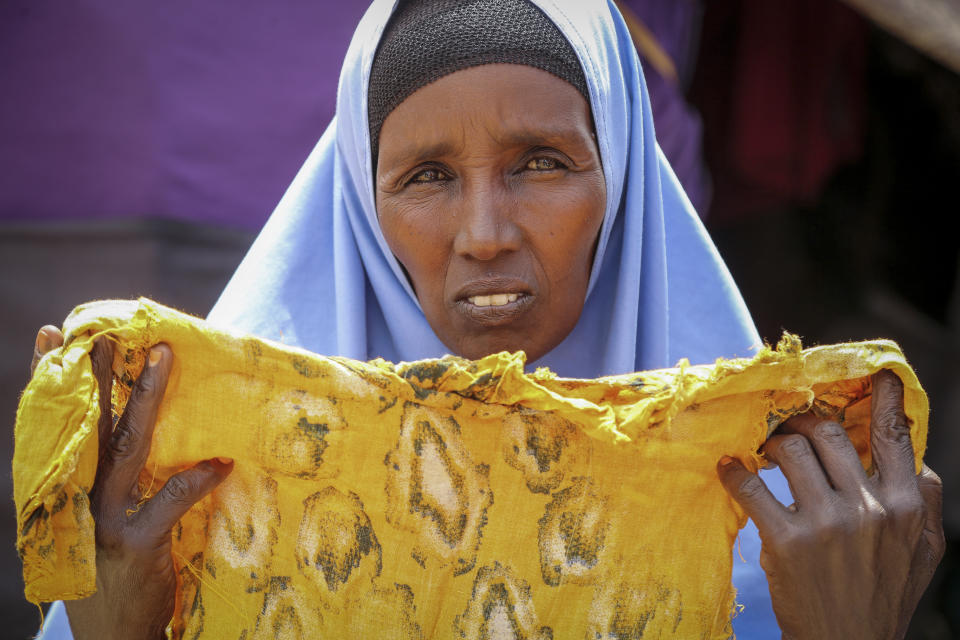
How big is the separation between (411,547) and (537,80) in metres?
0.84

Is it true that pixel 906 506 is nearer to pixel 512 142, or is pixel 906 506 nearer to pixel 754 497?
pixel 754 497

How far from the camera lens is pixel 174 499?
133 centimetres

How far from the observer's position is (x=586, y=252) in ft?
5.44

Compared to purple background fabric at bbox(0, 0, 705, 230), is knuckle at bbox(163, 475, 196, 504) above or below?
below

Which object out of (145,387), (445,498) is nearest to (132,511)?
(145,387)

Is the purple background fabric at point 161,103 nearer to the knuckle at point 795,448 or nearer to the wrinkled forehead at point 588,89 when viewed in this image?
the wrinkled forehead at point 588,89

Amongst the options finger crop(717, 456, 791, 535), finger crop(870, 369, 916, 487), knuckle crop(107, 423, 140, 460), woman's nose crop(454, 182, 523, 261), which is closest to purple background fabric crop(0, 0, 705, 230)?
woman's nose crop(454, 182, 523, 261)

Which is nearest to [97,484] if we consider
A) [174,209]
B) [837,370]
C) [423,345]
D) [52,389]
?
[52,389]

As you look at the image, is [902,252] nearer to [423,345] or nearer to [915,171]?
[915,171]

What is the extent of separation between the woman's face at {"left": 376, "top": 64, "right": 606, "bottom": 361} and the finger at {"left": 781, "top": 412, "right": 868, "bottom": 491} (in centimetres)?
51

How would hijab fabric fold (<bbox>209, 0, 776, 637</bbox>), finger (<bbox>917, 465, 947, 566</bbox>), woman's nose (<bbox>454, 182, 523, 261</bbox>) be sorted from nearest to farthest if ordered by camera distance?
finger (<bbox>917, 465, 947, 566</bbox>), woman's nose (<bbox>454, 182, 523, 261</bbox>), hijab fabric fold (<bbox>209, 0, 776, 637</bbox>)

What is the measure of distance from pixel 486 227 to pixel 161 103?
1859mm

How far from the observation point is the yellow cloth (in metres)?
1.35

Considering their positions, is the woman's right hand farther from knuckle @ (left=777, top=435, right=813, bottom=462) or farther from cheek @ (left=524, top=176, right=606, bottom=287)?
knuckle @ (left=777, top=435, right=813, bottom=462)
